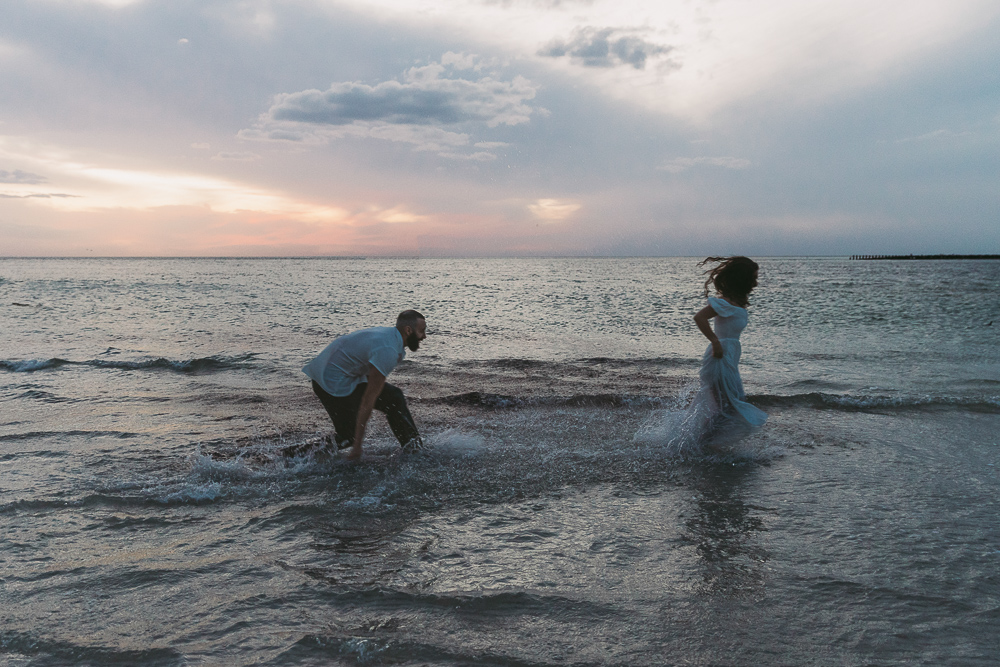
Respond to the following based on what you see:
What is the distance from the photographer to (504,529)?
4488 mm

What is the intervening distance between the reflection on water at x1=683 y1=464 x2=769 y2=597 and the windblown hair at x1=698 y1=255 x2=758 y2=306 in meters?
1.73

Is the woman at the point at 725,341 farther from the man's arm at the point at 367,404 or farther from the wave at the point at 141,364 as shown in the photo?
the wave at the point at 141,364

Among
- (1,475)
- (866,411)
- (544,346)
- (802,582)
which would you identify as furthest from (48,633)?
(544,346)

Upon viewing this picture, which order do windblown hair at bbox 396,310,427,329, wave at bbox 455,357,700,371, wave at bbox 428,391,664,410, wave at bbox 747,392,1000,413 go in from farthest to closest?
1. wave at bbox 455,357,700,371
2. wave at bbox 428,391,664,410
3. wave at bbox 747,392,1000,413
4. windblown hair at bbox 396,310,427,329

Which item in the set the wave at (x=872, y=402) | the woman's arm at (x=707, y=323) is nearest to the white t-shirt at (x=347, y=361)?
the woman's arm at (x=707, y=323)

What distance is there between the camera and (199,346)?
51.4 feet

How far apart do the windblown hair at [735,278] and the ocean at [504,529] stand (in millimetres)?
1446

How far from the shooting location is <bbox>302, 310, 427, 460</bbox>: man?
218 inches

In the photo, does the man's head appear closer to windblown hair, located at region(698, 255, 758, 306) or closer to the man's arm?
the man's arm

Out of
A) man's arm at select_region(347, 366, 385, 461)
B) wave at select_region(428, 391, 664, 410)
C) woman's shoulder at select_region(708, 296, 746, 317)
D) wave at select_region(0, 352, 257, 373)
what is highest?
woman's shoulder at select_region(708, 296, 746, 317)

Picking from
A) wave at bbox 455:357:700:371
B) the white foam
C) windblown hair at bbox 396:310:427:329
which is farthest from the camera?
wave at bbox 455:357:700:371

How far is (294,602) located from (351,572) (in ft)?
1.43

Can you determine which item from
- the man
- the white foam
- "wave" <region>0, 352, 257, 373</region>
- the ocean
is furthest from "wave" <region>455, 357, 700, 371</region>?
the man

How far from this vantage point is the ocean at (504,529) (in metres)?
3.10
